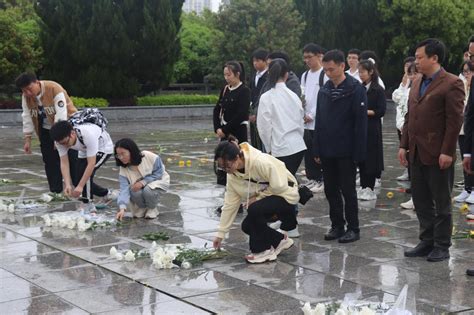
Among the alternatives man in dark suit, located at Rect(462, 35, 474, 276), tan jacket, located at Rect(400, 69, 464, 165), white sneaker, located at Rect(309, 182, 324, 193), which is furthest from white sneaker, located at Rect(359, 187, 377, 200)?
tan jacket, located at Rect(400, 69, 464, 165)

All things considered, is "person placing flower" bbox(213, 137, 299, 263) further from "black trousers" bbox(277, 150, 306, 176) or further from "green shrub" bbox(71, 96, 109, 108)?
"green shrub" bbox(71, 96, 109, 108)

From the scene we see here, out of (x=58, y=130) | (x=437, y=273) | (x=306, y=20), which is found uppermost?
(x=306, y=20)

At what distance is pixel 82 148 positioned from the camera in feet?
27.9

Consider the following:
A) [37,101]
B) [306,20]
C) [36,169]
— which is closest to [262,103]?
[37,101]

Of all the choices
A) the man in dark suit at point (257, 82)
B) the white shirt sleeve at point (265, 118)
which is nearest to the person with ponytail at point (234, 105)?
the man in dark suit at point (257, 82)

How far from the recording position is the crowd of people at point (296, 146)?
614 centimetres

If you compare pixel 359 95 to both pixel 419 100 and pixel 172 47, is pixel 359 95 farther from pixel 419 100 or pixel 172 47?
pixel 172 47

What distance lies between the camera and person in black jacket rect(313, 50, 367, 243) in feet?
22.4

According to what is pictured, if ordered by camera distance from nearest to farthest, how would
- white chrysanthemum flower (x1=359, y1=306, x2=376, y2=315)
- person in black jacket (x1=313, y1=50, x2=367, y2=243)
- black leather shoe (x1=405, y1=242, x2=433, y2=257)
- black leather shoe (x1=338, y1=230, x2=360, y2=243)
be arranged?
1. white chrysanthemum flower (x1=359, y1=306, x2=376, y2=315)
2. black leather shoe (x1=405, y1=242, x2=433, y2=257)
3. person in black jacket (x1=313, y1=50, x2=367, y2=243)
4. black leather shoe (x1=338, y1=230, x2=360, y2=243)

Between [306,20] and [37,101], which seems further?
[306,20]

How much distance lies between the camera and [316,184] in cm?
993

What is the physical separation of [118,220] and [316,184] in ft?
10.1

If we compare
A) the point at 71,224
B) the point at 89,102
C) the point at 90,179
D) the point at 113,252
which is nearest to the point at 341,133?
the point at 113,252

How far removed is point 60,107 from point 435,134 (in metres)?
4.76
